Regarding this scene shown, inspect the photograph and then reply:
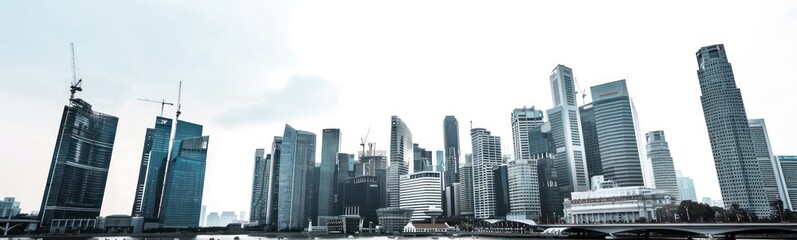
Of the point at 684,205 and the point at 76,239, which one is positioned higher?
the point at 684,205

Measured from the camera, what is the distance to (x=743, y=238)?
139750 millimetres

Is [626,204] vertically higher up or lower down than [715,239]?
higher up

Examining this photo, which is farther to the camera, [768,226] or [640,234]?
[640,234]

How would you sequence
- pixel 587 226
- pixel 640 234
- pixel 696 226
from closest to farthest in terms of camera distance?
pixel 696 226 → pixel 587 226 → pixel 640 234

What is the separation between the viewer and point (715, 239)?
127000 millimetres

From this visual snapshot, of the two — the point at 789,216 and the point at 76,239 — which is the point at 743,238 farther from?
the point at 76,239

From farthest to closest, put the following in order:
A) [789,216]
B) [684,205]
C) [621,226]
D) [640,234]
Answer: [684,205] < [789,216] < [640,234] < [621,226]

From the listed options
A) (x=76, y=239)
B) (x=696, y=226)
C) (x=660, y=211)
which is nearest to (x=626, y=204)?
(x=660, y=211)

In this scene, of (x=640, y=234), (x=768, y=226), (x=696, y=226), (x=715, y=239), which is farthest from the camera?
(x=640, y=234)

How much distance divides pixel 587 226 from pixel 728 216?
7490cm

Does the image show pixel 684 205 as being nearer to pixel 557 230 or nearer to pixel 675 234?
Result: pixel 675 234

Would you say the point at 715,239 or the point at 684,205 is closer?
the point at 715,239

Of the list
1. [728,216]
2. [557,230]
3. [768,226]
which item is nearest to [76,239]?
[557,230]

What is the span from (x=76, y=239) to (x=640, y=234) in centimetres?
21604
